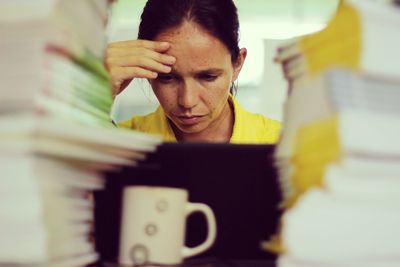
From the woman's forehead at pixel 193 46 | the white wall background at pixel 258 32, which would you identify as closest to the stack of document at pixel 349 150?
the woman's forehead at pixel 193 46

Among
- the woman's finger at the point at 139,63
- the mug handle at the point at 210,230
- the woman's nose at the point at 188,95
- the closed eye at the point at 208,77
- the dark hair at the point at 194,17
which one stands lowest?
the mug handle at the point at 210,230

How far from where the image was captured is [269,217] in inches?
30.3

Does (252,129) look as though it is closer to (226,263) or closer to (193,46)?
(193,46)

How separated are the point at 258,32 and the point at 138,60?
2.34 meters

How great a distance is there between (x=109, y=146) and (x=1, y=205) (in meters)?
0.12

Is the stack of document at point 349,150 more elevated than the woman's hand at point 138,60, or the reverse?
the woman's hand at point 138,60

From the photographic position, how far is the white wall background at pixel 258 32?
374 centimetres

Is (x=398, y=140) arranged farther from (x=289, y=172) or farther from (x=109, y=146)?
(x=109, y=146)

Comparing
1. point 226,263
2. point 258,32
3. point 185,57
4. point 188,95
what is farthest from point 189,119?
point 258,32

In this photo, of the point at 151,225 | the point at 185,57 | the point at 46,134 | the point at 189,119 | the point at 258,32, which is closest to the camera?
the point at 46,134

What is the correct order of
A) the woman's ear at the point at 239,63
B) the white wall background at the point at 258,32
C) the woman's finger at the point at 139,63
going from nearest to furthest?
1. the woman's finger at the point at 139,63
2. the woman's ear at the point at 239,63
3. the white wall background at the point at 258,32

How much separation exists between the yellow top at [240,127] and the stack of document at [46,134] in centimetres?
130

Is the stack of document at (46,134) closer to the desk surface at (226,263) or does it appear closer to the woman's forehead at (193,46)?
the desk surface at (226,263)

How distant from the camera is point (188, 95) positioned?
5.29 feet
